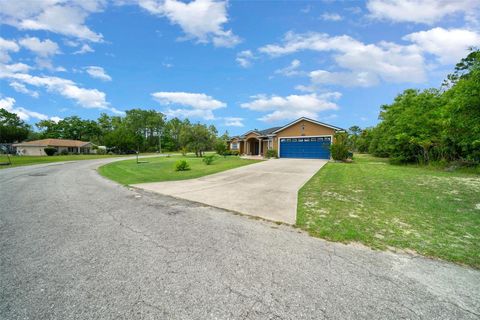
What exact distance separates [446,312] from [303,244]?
67.7 inches

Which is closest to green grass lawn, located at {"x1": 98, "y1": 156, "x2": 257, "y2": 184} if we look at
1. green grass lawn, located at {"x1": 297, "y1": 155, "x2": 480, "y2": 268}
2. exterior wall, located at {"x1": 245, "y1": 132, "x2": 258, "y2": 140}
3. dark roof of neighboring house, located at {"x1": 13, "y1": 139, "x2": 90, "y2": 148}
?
green grass lawn, located at {"x1": 297, "y1": 155, "x2": 480, "y2": 268}

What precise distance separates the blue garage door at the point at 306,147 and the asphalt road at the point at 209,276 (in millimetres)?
19783

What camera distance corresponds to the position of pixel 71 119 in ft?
191

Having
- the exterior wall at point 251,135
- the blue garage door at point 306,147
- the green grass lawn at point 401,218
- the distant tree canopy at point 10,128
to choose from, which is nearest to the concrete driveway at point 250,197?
the green grass lawn at point 401,218

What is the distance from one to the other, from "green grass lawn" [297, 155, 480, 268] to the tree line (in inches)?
1180

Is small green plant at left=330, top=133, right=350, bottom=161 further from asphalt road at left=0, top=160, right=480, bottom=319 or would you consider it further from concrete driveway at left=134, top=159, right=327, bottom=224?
asphalt road at left=0, top=160, right=480, bottom=319

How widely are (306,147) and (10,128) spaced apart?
68704 millimetres

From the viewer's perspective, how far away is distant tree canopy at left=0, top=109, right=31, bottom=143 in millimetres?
48784

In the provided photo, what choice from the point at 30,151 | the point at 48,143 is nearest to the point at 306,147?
the point at 48,143

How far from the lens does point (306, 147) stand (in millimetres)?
23125

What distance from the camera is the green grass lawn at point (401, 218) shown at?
340 centimetres

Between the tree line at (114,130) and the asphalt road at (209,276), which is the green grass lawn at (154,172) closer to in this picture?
the asphalt road at (209,276)

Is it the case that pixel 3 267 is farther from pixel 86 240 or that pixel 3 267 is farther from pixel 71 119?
pixel 71 119

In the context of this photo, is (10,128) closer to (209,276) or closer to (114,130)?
(114,130)
